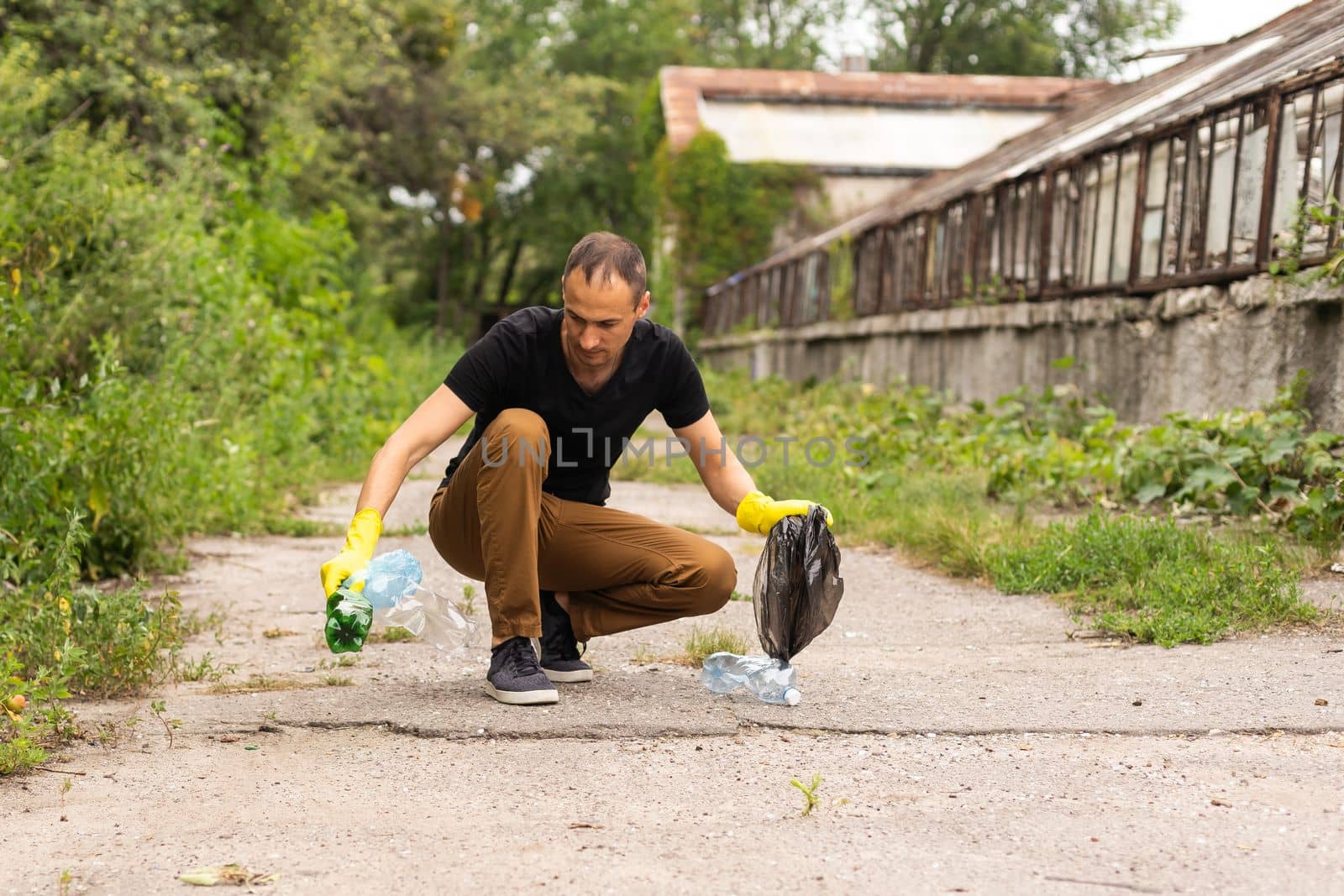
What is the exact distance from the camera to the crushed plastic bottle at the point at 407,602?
3293 mm

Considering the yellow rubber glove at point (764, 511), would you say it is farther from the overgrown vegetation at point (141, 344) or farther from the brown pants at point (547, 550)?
the overgrown vegetation at point (141, 344)

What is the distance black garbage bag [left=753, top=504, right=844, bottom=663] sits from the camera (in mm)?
3607

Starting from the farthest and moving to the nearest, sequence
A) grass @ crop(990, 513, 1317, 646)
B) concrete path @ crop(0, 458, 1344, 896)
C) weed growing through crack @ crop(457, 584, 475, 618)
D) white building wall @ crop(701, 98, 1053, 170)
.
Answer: white building wall @ crop(701, 98, 1053, 170)
weed growing through crack @ crop(457, 584, 475, 618)
grass @ crop(990, 513, 1317, 646)
concrete path @ crop(0, 458, 1344, 896)

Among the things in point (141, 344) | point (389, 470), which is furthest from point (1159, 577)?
point (141, 344)

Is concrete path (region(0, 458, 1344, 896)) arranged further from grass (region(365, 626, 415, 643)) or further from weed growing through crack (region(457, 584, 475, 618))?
weed growing through crack (region(457, 584, 475, 618))

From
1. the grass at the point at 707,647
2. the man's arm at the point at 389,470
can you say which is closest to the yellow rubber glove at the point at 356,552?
the man's arm at the point at 389,470

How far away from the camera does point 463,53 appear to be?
21828 mm

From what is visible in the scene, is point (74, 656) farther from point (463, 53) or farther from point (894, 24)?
point (894, 24)

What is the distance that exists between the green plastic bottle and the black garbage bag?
1.10 meters

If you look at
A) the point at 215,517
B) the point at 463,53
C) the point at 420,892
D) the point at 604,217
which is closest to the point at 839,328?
the point at 215,517

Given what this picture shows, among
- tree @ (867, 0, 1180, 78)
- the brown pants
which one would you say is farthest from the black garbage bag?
tree @ (867, 0, 1180, 78)

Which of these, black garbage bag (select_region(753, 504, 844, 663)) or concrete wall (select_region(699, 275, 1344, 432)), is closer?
black garbage bag (select_region(753, 504, 844, 663))

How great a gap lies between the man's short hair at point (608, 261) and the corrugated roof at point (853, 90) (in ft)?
59.1

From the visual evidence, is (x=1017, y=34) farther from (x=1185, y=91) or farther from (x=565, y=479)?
(x=565, y=479)
